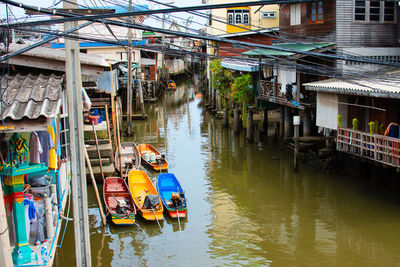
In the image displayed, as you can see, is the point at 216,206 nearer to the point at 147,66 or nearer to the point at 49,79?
the point at 49,79

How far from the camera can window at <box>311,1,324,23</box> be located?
22609 millimetres

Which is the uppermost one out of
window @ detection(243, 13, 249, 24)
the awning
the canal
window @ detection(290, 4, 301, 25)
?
window @ detection(243, 13, 249, 24)

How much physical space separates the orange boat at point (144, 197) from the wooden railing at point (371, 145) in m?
6.93

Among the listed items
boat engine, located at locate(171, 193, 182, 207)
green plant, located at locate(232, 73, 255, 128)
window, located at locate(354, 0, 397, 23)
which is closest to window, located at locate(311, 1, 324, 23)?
window, located at locate(354, 0, 397, 23)

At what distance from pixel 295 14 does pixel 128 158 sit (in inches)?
464

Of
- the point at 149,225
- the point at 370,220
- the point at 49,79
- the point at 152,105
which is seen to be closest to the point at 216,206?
the point at 149,225

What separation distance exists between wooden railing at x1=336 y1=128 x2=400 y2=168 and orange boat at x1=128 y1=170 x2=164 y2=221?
6.93m

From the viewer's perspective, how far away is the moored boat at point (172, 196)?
600 inches

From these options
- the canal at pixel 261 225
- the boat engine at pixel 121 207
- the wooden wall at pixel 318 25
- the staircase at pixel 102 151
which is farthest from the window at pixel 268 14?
the boat engine at pixel 121 207

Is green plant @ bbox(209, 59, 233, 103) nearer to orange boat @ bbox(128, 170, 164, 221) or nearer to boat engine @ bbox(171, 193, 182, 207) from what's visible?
orange boat @ bbox(128, 170, 164, 221)

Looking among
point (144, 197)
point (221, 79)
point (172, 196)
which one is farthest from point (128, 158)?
point (221, 79)

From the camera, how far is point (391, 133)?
15.6 meters

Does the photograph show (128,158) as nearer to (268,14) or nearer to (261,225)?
(261,225)

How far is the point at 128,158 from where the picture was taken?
845 inches
